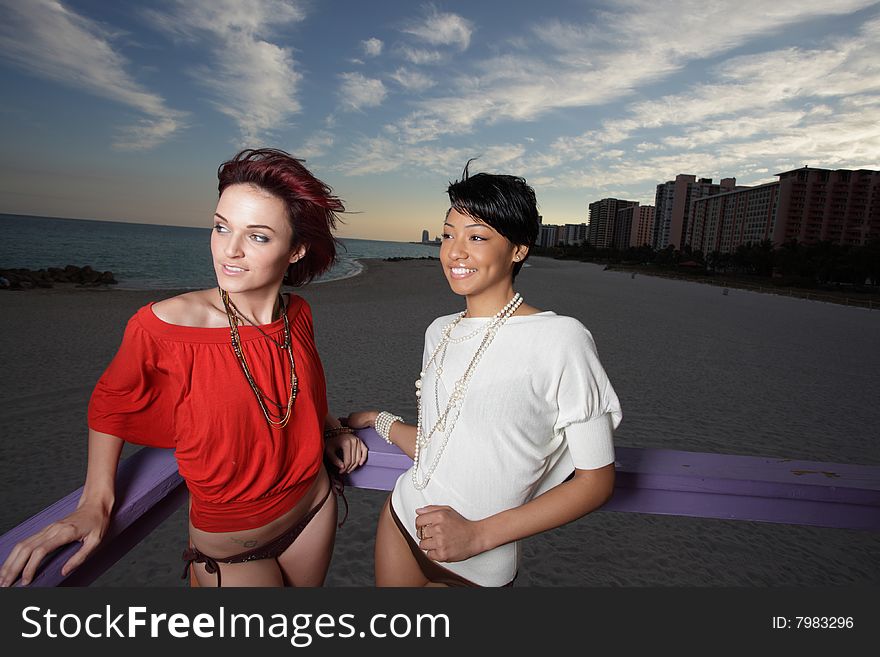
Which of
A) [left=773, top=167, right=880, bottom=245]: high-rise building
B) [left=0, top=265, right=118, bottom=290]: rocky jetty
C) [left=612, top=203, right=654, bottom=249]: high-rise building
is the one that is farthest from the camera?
[left=612, top=203, right=654, bottom=249]: high-rise building

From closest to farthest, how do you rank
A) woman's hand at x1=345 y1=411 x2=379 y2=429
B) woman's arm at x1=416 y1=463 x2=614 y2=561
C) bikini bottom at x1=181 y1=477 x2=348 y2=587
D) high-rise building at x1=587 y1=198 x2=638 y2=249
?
woman's arm at x1=416 y1=463 x2=614 y2=561, bikini bottom at x1=181 y1=477 x2=348 y2=587, woman's hand at x1=345 y1=411 x2=379 y2=429, high-rise building at x1=587 y1=198 x2=638 y2=249

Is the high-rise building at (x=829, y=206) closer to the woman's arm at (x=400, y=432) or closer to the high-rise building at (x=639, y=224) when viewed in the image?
the high-rise building at (x=639, y=224)

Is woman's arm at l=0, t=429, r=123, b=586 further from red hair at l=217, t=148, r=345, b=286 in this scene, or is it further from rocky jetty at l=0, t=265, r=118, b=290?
Answer: rocky jetty at l=0, t=265, r=118, b=290

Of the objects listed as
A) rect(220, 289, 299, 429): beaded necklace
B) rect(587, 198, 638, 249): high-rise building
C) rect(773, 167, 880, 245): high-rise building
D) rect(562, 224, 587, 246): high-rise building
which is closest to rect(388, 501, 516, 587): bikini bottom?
rect(220, 289, 299, 429): beaded necklace

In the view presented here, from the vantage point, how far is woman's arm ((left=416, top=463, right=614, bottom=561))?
105 cm

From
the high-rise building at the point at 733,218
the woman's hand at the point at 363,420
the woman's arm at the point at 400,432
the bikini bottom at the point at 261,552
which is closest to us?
the bikini bottom at the point at 261,552

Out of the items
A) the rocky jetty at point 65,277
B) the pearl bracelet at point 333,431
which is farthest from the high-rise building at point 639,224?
the pearl bracelet at point 333,431

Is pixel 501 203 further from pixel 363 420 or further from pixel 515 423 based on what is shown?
pixel 363 420

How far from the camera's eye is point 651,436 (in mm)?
5016

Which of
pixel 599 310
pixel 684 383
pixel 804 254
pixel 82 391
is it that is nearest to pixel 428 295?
pixel 599 310

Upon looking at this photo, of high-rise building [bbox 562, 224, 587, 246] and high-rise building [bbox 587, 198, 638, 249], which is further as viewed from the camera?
high-rise building [bbox 562, 224, 587, 246]

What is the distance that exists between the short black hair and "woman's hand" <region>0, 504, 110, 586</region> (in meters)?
1.01

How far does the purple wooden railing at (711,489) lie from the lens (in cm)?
124

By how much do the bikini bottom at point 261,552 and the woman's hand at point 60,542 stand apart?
0.88 ft
